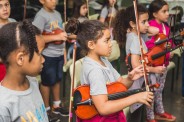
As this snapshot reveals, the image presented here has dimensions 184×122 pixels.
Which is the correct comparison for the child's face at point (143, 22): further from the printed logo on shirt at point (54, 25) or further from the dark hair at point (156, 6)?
the printed logo on shirt at point (54, 25)

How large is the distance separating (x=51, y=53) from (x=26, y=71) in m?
1.73

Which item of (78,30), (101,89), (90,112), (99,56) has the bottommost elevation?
(90,112)

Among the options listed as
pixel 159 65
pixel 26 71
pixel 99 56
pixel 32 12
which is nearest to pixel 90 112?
pixel 99 56

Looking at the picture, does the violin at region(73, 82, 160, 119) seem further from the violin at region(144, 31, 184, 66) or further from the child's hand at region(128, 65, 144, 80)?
the violin at region(144, 31, 184, 66)

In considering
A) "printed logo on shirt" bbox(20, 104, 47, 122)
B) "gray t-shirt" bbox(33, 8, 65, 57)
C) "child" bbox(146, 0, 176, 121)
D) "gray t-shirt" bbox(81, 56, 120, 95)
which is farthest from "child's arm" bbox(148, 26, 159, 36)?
"printed logo on shirt" bbox(20, 104, 47, 122)

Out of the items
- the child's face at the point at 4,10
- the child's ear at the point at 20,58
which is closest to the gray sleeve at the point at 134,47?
the child's face at the point at 4,10

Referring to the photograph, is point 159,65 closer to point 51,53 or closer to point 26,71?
point 51,53

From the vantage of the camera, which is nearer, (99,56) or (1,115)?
(1,115)

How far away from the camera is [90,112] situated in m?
1.53

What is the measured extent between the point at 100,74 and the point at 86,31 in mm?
261

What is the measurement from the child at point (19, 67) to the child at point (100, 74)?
0.39 m

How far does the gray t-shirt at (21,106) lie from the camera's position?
102 centimetres

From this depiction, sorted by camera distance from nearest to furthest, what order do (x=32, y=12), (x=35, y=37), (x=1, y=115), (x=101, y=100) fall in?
1. (x=1, y=115)
2. (x=35, y=37)
3. (x=101, y=100)
4. (x=32, y=12)

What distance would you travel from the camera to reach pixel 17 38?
1.06m
